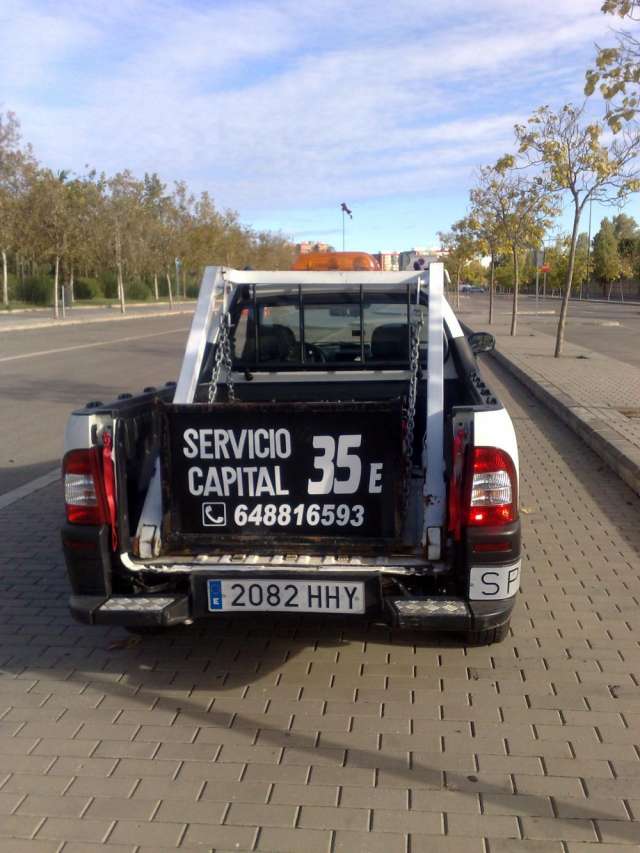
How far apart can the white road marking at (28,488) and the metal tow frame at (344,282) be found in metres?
3.10

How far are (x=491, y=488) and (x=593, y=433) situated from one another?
20.4 ft

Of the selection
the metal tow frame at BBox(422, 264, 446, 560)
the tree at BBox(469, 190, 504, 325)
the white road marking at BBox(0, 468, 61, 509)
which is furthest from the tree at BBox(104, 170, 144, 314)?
the metal tow frame at BBox(422, 264, 446, 560)

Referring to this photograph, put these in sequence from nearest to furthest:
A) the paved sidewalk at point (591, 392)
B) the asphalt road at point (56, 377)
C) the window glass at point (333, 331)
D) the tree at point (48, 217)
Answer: the window glass at point (333, 331), the paved sidewalk at point (591, 392), the asphalt road at point (56, 377), the tree at point (48, 217)

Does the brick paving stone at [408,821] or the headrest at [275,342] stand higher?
the headrest at [275,342]

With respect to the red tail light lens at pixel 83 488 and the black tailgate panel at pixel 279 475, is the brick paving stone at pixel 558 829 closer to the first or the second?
the black tailgate panel at pixel 279 475

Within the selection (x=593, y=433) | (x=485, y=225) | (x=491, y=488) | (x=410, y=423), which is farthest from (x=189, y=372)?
(x=485, y=225)

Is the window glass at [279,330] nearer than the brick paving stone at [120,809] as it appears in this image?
No

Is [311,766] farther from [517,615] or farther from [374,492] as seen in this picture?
[517,615]

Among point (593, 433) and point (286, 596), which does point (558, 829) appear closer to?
point (286, 596)

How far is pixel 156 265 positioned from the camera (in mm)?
54156

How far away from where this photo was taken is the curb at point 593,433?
7791 mm

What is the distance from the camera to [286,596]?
148 inches

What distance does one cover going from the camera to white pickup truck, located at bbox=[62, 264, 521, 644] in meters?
3.73

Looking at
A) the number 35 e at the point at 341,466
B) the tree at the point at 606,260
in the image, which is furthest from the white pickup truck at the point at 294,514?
the tree at the point at 606,260
